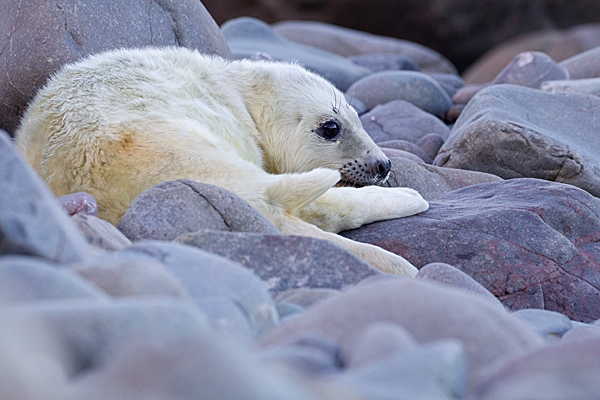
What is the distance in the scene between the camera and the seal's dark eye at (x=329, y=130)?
4.27m

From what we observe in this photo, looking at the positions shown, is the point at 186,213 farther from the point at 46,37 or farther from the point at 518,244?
the point at 46,37

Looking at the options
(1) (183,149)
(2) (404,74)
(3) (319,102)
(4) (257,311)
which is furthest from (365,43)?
(4) (257,311)

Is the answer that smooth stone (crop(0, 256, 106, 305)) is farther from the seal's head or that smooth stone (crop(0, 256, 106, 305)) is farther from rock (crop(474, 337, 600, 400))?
the seal's head

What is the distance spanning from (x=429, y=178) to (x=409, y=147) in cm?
125

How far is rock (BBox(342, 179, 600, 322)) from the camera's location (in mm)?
3354

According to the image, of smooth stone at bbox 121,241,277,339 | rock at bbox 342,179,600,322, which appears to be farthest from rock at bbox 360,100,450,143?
smooth stone at bbox 121,241,277,339

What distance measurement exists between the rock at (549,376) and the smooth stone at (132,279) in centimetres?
67

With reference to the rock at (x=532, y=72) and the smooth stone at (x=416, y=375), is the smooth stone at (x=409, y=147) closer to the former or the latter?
the rock at (x=532, y=72)

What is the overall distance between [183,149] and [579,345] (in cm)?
212

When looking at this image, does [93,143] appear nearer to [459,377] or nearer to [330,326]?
[330,326]

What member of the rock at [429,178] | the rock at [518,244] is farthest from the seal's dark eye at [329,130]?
the rock at [518,244]

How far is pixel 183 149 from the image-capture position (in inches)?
132

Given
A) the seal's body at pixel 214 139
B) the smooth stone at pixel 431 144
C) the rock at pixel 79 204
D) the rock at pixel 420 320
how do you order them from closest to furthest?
the rock at pixel 420 320 → the rock at pixel 79 204 → the seal's body at pixel 214 139 → the smooth stone at pixel 431 144

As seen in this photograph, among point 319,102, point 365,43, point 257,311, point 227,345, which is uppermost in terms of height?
point 227,345
